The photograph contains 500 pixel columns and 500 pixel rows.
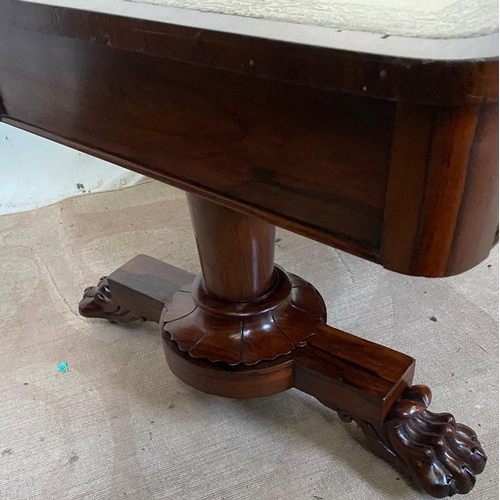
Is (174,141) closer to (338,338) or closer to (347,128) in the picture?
(347,128)

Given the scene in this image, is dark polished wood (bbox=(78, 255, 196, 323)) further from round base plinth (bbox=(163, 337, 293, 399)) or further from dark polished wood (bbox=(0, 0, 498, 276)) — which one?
dark polished wood (bbox=(0, 0, 498, 276))

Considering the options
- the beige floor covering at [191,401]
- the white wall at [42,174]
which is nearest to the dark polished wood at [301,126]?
the beige floor covering at [191,401]

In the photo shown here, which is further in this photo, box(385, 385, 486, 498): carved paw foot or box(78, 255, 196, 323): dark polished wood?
box(78, 255, 196, 323): dark polished wood

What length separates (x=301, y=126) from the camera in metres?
0.43

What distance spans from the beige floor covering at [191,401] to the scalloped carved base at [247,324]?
15 cm

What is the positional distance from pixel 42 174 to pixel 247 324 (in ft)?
3.52

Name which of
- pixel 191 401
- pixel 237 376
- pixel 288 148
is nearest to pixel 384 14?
pixel 288 148

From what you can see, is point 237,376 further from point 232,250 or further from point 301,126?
point 301,126

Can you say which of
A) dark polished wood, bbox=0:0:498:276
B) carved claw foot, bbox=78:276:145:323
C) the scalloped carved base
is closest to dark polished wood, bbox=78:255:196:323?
carved claw foot, bbox=78:276:145:323

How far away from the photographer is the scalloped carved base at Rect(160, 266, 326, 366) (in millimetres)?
818

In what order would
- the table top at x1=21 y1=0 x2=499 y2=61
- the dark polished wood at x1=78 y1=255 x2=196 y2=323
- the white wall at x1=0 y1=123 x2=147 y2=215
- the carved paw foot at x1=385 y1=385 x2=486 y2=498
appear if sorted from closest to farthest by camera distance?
the table top at x1=21 y1=0 x2=499 y2=61 < the carved paw foot at x1=385 y1=385 x2=486 y2=498 < the dark polished wood at x1=78 y1=255 x2=196 y2=323 < the white wall at x1=0 y1=123 x2=147 y2=215

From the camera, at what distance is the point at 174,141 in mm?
546

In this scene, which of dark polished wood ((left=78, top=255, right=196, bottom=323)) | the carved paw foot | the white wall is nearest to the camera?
Answer: the carved paw foot

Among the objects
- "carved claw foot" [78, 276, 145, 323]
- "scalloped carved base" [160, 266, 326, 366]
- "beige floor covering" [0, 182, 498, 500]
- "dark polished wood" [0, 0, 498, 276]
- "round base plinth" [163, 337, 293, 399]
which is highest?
"dark polished wood" [0, 0, 498, 276]
